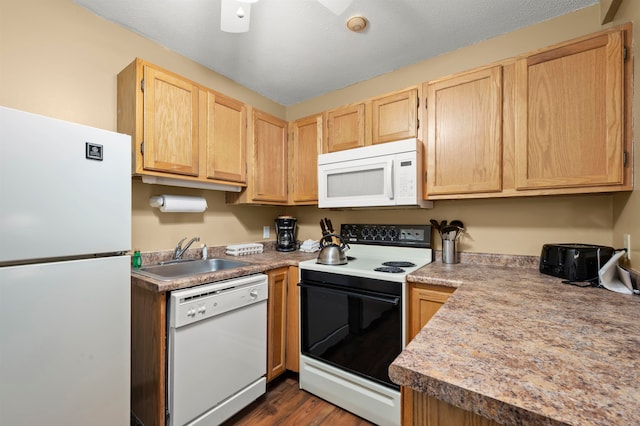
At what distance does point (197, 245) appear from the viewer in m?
2.15

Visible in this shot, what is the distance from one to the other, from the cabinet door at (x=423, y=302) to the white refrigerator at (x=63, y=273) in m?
1.46

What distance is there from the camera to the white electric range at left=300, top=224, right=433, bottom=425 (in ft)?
4.99

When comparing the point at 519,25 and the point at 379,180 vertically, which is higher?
the point at 519,25

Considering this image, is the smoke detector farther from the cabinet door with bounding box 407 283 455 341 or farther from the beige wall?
the cabinet door with bounding box 407 283 455 341

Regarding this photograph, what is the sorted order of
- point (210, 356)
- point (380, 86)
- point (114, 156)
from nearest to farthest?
1. point (114, 156)
2. point (210, 356)
3. point (380, 86)

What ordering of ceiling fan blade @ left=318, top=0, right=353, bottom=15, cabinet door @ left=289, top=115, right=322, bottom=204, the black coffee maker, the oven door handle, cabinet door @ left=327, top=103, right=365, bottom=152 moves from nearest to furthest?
ceiling fan blade @ left=318, top=0, right=353, bottom=15 < the oven door handle < cabinet door @ left=327, top=103, right=365, bottom=152 < cabinet door @ left=289, top=115, right=322, bottom=204 < the black coffee maker

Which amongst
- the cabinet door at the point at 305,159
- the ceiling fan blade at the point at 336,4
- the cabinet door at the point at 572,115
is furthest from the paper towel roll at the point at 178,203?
the cabinet door at the point at 572,115

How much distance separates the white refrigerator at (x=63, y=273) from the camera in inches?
37.4

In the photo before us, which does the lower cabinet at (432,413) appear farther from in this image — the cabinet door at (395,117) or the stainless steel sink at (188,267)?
the cabinet door at (395,117)

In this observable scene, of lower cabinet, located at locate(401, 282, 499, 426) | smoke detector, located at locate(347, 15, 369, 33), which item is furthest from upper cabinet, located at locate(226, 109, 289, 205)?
lower cabinet, located at locate(401, 282, 499, 426)

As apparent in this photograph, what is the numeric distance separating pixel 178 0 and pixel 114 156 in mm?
992

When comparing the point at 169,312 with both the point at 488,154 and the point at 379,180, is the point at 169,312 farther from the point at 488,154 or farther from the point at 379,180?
the point at 488,154

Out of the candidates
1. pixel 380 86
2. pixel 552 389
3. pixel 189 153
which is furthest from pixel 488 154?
pixel 189 153

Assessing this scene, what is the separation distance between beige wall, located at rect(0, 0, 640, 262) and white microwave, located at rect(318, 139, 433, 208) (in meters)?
0.43
